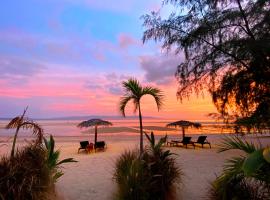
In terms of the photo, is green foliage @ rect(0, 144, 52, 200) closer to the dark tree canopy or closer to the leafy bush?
the leafy bush

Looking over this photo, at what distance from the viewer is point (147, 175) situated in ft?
23.4

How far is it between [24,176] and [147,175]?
8.36 ft

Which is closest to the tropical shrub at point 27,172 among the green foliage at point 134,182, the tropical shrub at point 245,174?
the green foliage at point 134,182

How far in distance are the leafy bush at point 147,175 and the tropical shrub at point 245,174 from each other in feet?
3.36

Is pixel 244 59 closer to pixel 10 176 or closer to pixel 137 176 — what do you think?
pixel 137 176

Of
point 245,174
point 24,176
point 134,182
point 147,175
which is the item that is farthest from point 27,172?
point 245,174

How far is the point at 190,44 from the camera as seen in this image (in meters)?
14.6

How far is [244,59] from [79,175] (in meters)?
7.76

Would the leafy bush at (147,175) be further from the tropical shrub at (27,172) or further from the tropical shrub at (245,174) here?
the tropical shrub at (27,172)

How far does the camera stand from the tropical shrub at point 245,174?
4.32m

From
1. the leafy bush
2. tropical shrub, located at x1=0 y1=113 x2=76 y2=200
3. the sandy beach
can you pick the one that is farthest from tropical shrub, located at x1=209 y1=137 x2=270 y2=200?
tropical shrub, located at x1=0 y1=113 x2=76 y2=200

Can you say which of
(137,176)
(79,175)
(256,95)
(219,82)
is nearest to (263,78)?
(256,95)

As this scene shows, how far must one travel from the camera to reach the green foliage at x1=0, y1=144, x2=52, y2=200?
549 cm

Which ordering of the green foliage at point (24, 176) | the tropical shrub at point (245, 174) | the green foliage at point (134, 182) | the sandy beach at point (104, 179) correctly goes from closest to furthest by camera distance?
the tropical shrub at point (245, 174) → the green foliage at point (24, 176) → the green foliage at point (134, 182) → the sandy beach at point (104, 179)
